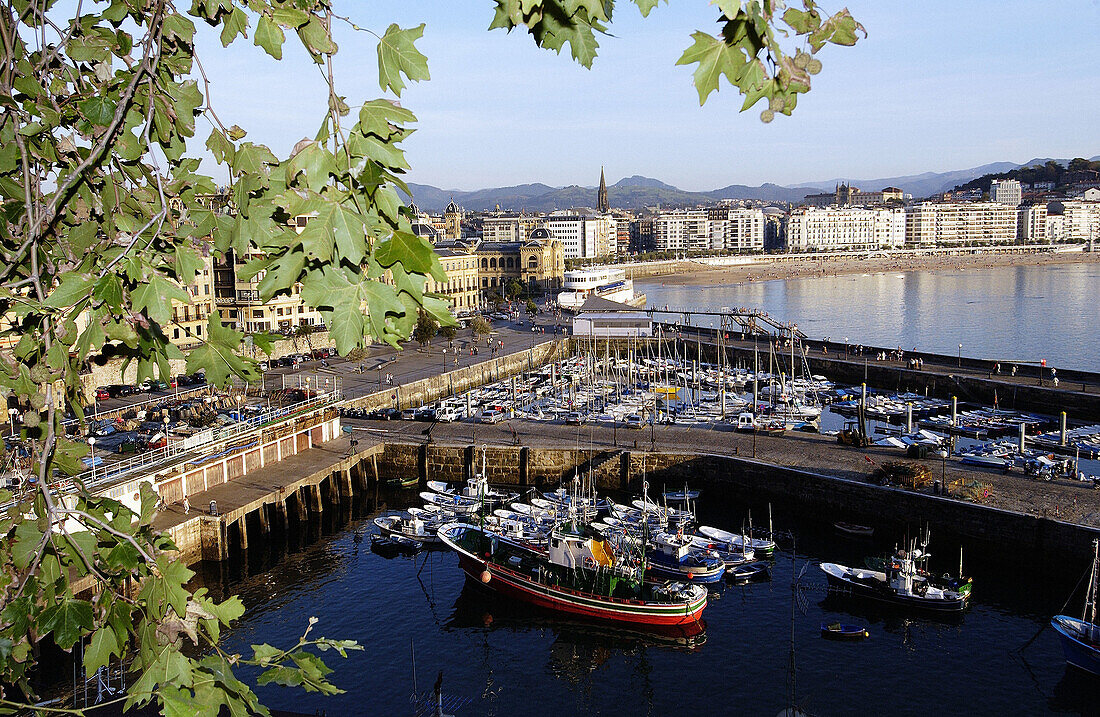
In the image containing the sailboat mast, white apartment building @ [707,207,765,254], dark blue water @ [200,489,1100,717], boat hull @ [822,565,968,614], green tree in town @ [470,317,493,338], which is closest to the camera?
dark blue water @ [200,489,1100,717]

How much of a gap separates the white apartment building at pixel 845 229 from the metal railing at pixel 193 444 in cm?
11781

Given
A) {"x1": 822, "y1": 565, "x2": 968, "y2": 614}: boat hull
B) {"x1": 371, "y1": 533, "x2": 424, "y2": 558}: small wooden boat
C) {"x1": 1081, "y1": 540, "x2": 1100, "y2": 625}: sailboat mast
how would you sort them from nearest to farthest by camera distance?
1. {"x1": 1081, "y1": 540, "x2": 1100, "y2": 625}: sailboat mast
2. {"x1": 822, "y1": 565, "x2": 968, "y2": 614}: boat hull
3. {"x1": 371, "y1": 533, "x2": 424, "y2": 558}: small wooden boat

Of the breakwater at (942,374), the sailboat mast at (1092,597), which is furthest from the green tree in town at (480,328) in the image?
the sailboat mast at (1092,597)

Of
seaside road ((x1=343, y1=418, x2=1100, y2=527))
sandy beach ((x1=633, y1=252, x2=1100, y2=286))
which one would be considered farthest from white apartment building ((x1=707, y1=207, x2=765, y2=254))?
seaside road ((x1=343, y1=418, x2=1100, y2=527))

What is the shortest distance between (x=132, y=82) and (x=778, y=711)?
38.2ft

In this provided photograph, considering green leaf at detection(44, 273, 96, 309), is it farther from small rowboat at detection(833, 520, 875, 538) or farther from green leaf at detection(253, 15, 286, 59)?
small rowboat at detection(833, 520, 875, 538)

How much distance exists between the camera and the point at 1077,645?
12500 mm

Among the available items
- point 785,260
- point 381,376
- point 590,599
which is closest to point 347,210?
point 590,599

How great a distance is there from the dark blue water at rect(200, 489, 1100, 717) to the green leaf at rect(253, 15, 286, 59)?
11272mm

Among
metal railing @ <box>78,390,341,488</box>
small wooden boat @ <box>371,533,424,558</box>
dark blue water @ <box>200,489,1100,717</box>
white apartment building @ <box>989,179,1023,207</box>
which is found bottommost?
dark blue water @ <box>200,489,1100,717</box>

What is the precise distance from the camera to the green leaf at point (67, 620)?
75.2 inches

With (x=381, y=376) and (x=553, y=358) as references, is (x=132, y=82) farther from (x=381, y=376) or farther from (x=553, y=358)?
(x=553, y=358)

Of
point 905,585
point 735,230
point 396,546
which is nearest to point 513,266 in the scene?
point 396,546

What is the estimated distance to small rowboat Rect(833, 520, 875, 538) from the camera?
18109mm
